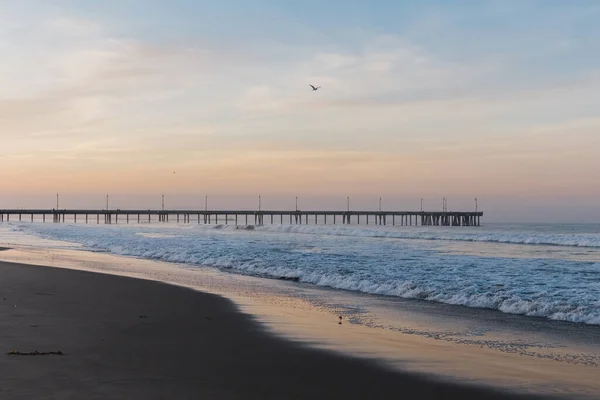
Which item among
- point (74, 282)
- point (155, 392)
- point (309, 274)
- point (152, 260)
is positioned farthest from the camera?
point (152, 260)

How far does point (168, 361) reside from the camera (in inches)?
257

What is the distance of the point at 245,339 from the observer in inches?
315

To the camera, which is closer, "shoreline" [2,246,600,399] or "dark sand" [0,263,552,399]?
Result: "dark sand" [0,263,552,399]

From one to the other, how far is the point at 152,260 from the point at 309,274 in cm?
826

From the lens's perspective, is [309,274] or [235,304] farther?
[309,274]

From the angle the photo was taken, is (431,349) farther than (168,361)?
Yes

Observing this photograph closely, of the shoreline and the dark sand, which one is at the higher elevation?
the dark sand

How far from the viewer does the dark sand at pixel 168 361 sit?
17.8ft

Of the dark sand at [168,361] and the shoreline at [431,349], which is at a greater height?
the dark sand at [168,361]

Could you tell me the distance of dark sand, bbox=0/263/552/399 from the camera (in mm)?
5426

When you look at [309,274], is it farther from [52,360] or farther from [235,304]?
[52,360]

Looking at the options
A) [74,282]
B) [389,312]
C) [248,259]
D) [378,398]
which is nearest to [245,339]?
[378,398]

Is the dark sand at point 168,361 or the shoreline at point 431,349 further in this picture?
the shoreline at point 431,349

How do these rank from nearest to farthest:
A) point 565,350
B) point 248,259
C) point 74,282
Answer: point 565,350, point 74,282, point 248,259
